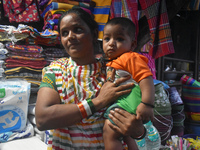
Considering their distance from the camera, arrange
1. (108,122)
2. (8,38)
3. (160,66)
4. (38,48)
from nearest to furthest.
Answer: (108,122) < (8,38) < (38,48) < (160,66)

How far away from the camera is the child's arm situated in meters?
0.89

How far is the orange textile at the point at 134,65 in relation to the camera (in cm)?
91

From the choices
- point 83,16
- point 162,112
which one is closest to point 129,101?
A: point 83,16

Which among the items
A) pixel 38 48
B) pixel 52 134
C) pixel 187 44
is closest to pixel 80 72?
pixel 52 134

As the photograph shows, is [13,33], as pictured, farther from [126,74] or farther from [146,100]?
[146,100]

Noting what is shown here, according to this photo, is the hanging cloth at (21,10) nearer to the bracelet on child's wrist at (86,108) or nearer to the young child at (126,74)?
the young child at (126,74)

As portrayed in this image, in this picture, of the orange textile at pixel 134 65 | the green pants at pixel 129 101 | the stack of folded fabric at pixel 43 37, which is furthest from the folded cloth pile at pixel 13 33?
the green pants at pixel 129 101

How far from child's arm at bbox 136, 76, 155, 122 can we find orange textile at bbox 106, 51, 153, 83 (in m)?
0.03

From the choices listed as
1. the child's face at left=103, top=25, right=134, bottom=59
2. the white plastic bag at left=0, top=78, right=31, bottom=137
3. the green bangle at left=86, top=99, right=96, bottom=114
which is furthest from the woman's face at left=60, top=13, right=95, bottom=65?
the white plastic bag at left=0, top=78, right=31, bottom=137

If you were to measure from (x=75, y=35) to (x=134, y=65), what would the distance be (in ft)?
1.29

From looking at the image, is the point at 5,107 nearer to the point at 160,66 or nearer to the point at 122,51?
the point at 122,51

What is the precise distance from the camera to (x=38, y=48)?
214cm

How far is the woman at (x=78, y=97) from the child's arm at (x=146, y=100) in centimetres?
5

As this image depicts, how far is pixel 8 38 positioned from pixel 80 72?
154 centimetres
